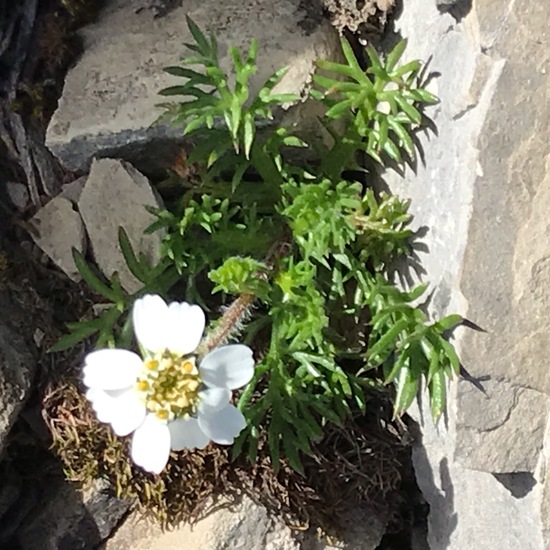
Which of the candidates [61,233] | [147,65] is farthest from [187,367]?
[147,65]

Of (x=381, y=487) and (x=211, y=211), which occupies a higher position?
(x=211, y=211)

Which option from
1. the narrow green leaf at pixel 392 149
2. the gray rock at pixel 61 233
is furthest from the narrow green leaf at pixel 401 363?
the gray rock at pixel 61 233

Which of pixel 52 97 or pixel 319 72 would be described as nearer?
pixel 319 72

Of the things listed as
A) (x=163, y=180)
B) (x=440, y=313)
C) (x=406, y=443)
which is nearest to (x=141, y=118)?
(x=163, y=180)

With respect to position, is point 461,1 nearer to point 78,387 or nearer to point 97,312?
point 97,312

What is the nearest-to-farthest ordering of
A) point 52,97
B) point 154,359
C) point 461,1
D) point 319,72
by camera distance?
point 154,359, point 461,1, point 319,72, point 52,97

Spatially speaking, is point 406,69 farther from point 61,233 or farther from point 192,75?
point 61,233

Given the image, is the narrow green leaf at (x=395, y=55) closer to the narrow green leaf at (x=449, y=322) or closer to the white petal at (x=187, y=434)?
the narrow green leaf at (x=449, y=322)
